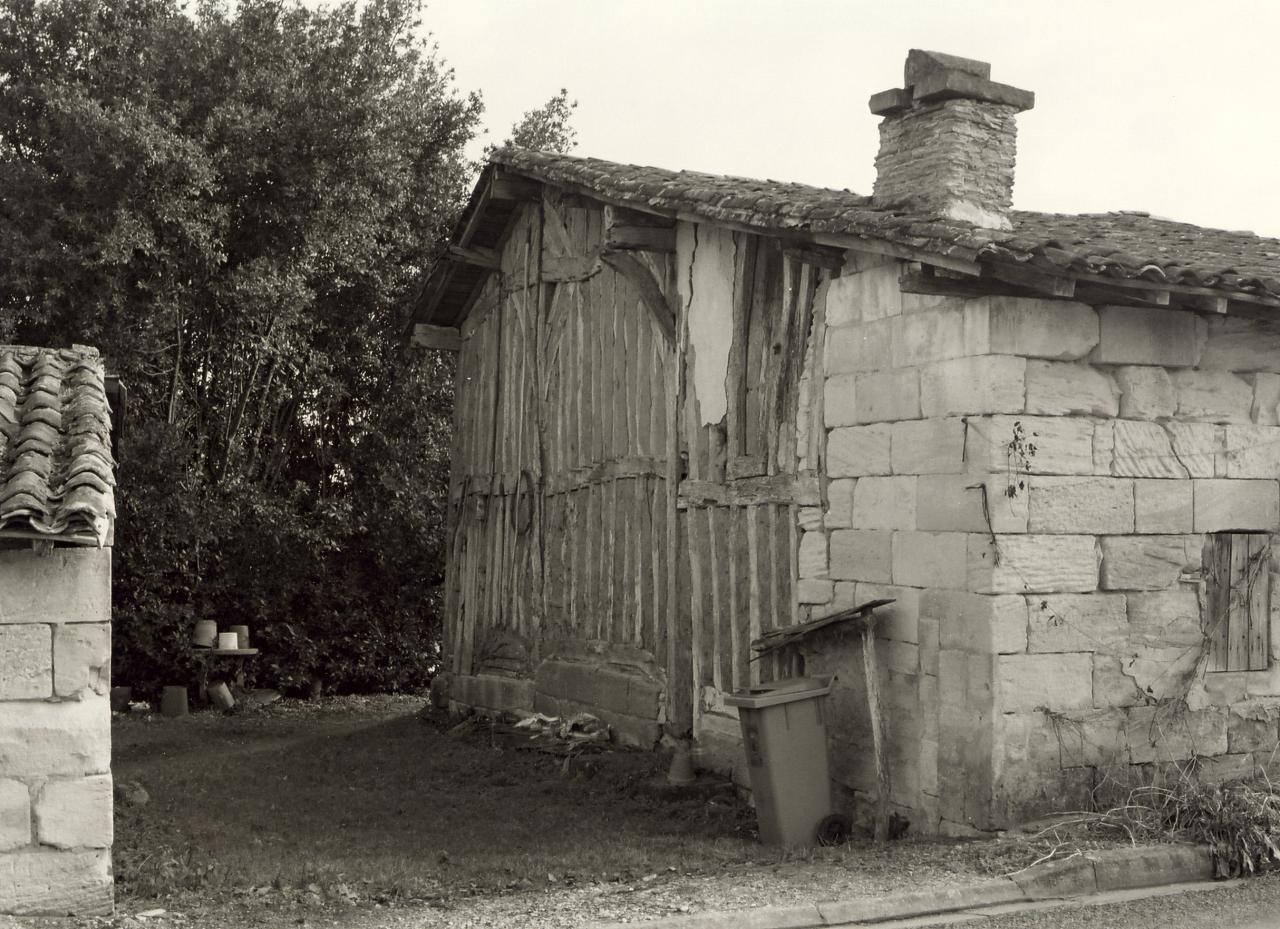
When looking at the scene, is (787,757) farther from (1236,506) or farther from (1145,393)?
(1236,506)

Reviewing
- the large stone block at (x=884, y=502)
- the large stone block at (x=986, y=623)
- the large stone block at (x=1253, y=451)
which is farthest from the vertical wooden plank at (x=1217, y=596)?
the large stone block at (x=884, y=502)

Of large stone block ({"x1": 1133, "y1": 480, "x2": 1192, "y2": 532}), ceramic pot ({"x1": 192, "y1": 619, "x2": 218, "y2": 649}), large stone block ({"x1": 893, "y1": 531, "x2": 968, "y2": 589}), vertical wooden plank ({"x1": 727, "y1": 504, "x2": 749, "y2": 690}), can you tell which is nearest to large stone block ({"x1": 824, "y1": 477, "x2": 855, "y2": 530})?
large stone block ({"x1": 893, "y1": 531, "x2": 968, "y2": 589})

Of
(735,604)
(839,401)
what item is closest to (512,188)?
(735,604)

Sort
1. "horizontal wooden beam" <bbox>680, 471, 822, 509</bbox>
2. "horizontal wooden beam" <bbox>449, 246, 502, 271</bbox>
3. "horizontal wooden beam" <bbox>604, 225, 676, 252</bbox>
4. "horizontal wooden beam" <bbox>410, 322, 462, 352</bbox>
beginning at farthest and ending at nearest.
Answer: "horizontal wooden beam" <bbox>410, 322, 462, 352</bbox>
"horizontal wooden beam" <bbox>449, 246, 502, 271</bbox>
"horizontal wooden beam" <bbox>604, 225, 676, 252</bbox>
"horizontal wooden beam" <bbox>680, 471, 822, 509</bbox>

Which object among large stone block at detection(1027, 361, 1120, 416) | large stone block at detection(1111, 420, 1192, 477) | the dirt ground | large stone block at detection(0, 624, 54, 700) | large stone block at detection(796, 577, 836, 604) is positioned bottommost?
the dirt ground

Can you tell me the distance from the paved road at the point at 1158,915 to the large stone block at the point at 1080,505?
198 cm

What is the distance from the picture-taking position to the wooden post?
8211 mm

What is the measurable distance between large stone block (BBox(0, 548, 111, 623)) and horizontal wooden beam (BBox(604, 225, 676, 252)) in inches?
208

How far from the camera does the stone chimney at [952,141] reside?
28.4ft

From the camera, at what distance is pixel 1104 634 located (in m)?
7.97

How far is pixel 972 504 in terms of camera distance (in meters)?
7.80

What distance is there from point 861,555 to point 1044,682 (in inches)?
55.8

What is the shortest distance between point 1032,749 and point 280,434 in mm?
12198

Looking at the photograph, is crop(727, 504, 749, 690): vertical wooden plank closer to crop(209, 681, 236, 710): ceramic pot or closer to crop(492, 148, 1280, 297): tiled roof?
crop(492, 148, 1280, 297): tiled roof
